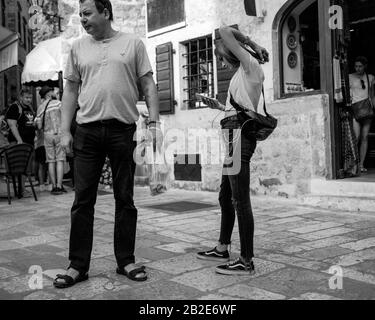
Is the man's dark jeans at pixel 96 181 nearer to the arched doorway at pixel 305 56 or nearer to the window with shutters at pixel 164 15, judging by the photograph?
the arched doorway at pixel 305 56

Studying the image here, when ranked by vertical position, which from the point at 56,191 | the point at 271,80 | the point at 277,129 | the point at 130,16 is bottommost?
the point at 56,191

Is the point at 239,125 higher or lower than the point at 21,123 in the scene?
lower

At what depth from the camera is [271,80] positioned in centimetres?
805

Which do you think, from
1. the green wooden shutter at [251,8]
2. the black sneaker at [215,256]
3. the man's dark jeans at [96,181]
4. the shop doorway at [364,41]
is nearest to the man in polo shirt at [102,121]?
the man's dark jeans at [96,181]

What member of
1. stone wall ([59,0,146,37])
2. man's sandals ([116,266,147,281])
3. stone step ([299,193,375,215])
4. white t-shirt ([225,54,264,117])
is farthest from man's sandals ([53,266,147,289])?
stone wall ([59,0,146,37])

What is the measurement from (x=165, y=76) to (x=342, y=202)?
179 inches

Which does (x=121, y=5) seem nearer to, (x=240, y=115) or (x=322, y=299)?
(x=240, y=115)

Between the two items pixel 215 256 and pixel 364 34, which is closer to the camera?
pixel 215 256

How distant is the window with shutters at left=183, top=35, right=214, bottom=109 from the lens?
9.27 metres

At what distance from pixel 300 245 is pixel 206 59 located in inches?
208

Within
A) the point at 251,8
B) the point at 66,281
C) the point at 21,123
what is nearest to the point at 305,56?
the point at 251,8

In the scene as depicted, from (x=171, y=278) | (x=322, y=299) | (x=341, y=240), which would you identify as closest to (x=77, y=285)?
(x=171, y=278)

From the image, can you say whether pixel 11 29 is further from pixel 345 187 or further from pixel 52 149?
pixel 345 187

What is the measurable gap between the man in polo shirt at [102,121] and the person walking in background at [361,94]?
538cm
